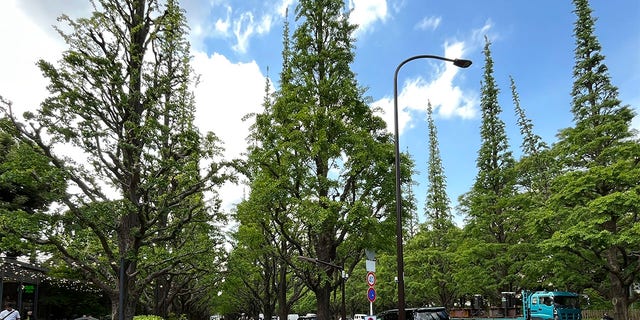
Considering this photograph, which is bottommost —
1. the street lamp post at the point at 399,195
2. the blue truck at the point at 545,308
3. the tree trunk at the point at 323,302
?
the blue truck at the point at 545,308

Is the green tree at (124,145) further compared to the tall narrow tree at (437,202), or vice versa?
the tall narrow tree at (437,202)

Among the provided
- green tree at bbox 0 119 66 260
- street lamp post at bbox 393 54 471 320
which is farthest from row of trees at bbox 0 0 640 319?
street lamp post at bbox 393 54 471 320

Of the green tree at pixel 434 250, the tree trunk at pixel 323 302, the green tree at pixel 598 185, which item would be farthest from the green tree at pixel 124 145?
the green tree at pixel 434 250

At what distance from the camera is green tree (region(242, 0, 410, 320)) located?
18969mm

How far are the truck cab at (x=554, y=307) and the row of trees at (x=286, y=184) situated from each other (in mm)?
1024

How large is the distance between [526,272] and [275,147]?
20185 millimetres

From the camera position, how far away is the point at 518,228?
111 feet

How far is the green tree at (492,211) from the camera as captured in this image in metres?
32.3

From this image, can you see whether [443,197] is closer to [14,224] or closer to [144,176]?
[144,176]

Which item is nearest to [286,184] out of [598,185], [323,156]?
[323,156]

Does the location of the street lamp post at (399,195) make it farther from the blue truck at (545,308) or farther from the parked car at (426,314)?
the blue truck at (545,308)

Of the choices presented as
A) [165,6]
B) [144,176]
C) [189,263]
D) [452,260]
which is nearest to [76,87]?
[144,176]

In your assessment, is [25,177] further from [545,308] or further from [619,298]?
[545,308]

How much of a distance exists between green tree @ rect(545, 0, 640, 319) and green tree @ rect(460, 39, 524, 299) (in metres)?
5.91
